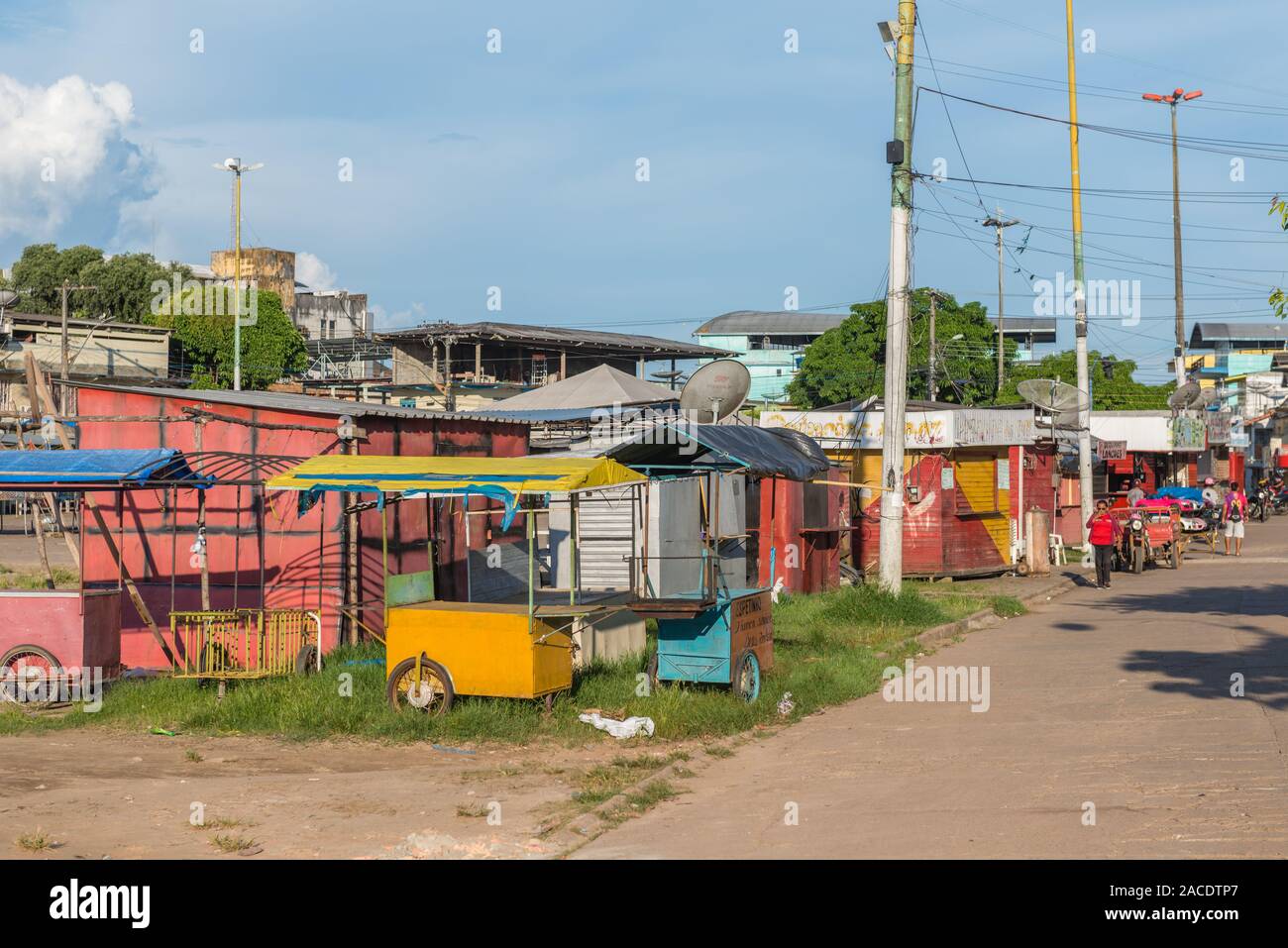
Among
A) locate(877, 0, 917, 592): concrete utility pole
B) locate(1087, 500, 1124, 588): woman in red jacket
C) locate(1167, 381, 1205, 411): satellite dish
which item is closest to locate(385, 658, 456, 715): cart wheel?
locate(877, 0, 917, 592): concrete utility pole

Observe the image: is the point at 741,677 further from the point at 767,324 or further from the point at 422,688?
the point at 767,324

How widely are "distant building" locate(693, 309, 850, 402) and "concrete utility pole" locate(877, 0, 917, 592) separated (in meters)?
74.9

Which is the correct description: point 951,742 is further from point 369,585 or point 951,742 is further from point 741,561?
point 741,561

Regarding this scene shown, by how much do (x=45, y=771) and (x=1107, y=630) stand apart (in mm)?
14527

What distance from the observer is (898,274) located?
62.5ft

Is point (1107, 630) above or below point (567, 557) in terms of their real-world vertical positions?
below

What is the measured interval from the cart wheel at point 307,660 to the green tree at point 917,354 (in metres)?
49.9

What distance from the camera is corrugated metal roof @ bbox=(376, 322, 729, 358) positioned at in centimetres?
5216

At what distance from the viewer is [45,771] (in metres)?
9.82

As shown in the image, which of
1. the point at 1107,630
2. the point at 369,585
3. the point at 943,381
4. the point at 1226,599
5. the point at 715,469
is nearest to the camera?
the point at 715,469

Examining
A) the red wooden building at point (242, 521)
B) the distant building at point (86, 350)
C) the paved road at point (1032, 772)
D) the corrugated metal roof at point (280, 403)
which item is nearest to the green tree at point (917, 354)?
the distant building at point (86, 350)

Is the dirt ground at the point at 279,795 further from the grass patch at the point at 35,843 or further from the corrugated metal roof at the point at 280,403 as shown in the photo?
the corrugated metal roof at the point at 280,403

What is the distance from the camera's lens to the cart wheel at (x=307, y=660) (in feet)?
42.1
